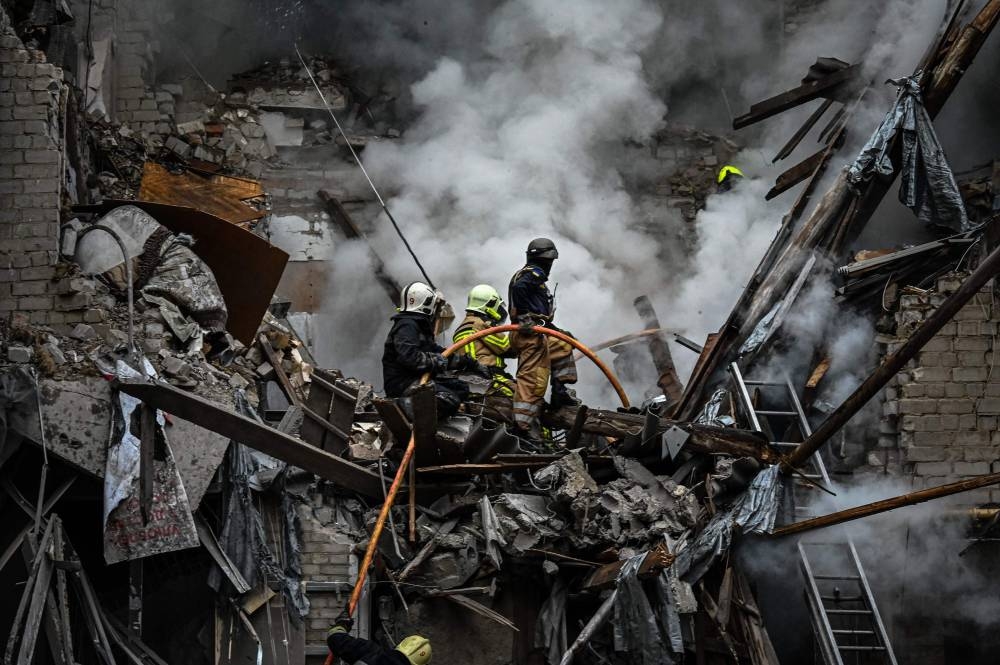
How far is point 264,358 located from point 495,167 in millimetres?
5157

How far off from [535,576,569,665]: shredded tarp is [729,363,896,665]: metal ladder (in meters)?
1.75

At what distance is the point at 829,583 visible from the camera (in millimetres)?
9125

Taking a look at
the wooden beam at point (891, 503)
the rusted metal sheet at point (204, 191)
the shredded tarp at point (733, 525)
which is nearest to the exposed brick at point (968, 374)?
the shredded tarp at point (733, 525)

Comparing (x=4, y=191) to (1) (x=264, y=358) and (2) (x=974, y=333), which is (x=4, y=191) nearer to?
(1) (x=264, y=358)

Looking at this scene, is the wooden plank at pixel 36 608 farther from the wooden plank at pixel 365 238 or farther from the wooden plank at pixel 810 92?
the wooden plank at pixel 810 92

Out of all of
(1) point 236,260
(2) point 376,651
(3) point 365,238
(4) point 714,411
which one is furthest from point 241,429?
(3) point 365,238

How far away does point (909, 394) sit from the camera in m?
9.70

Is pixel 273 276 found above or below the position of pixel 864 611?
above

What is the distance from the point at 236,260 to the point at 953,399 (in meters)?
5.90

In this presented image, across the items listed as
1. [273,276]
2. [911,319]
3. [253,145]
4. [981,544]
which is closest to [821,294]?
[911,319]

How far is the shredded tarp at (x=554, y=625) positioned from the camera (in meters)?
9.08

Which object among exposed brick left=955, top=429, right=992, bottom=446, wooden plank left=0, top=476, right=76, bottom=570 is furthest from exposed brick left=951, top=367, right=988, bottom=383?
wooden plank left=0, top=476, right=76, bottom=570

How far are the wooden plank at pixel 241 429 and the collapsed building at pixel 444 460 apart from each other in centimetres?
2

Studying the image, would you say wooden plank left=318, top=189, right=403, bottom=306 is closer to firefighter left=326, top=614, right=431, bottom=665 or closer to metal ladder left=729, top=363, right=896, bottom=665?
metal ladder left=729, top=363, right=896, bottom=665
